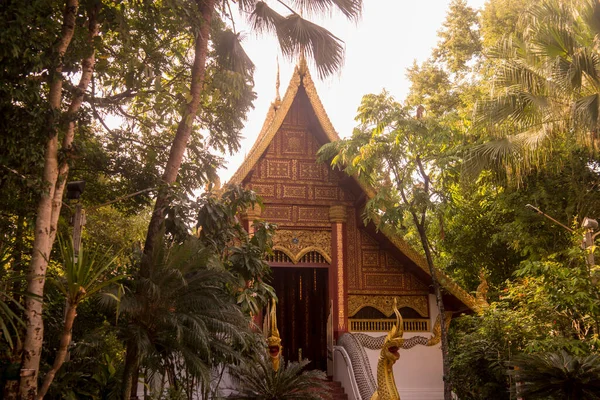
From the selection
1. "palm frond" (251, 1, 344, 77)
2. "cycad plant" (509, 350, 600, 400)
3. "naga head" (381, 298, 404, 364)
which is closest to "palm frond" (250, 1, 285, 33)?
"palm frond" (251, 1, 344, 77)

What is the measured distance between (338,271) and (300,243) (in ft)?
2.64

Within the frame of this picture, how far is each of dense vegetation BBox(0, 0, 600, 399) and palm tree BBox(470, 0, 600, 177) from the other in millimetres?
31

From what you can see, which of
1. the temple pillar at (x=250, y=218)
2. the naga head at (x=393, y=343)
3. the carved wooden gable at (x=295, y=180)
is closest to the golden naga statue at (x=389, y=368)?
the naga head at (x=393, y=343)

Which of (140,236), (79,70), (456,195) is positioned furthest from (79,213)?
(456,195)

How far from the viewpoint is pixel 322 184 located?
1103 cm

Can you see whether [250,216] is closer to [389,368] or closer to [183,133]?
[183,133]

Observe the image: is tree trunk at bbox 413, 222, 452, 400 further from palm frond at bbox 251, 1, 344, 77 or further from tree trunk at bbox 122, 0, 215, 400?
tree trunk at bbox 122, 0, 215, 400

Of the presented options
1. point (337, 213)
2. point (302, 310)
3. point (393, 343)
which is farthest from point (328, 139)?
point (302, 310)

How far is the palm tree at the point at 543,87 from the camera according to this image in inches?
346

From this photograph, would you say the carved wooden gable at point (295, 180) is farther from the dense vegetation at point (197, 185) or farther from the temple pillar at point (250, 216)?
the dense vegetation at point (197, 185)

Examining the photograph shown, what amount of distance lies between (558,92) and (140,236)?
9.76m

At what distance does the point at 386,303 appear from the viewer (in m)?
10.8

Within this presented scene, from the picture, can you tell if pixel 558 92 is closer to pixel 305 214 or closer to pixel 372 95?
pixel 372 95

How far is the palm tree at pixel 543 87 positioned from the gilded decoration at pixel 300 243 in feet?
9.22
